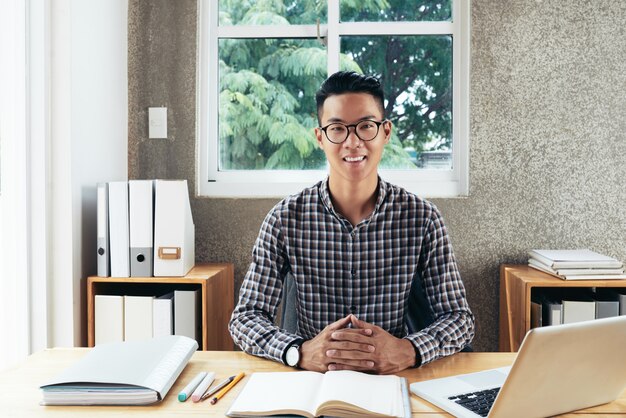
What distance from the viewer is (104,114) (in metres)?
2.45

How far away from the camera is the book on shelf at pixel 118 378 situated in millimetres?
1013

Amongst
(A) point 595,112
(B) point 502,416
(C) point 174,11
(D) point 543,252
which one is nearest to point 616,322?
(B) point 502,416

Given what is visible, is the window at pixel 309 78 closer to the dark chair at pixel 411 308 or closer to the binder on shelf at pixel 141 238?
the binder on shelf at pixel 141 238

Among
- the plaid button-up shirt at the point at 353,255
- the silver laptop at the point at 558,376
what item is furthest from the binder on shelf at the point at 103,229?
the silver laptop at the point at 558,376

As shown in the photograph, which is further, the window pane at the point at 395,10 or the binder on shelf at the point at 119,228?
the window pane at the point at 395,10

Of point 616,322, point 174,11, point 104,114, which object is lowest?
point 616,322

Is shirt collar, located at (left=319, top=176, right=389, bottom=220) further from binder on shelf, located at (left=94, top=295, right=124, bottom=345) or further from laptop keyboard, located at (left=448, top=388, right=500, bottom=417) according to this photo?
binder on shelf, located at (left=94, top=295, right=124, bottom=345)

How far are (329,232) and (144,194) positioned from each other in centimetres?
90

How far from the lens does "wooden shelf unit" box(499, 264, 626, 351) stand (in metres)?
2.21

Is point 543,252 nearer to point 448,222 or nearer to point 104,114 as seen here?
point 448,222

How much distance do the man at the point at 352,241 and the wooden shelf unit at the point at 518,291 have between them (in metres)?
0.71

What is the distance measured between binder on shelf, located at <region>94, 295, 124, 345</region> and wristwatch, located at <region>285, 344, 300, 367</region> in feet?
3.92

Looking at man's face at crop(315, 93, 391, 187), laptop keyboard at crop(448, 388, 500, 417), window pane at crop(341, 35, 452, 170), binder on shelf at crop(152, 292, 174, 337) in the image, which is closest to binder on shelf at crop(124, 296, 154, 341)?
binder on shelf at crop(152, 292, 174, 337)

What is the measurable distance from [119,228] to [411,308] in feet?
3.96
